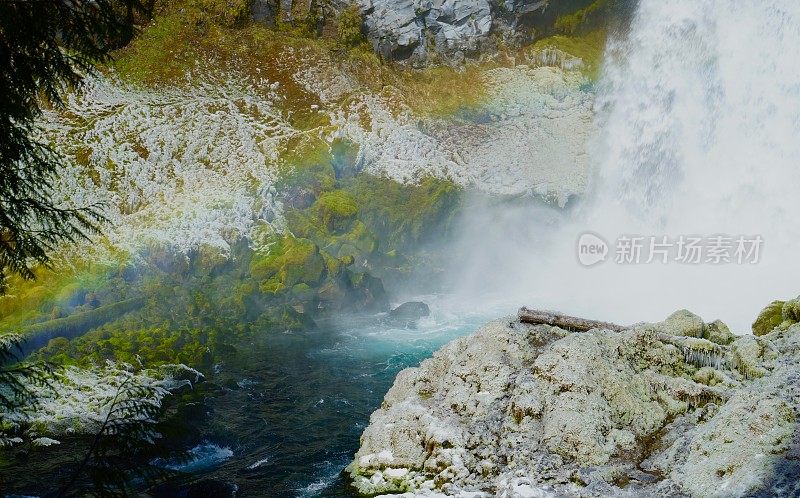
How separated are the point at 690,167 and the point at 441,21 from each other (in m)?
19.6

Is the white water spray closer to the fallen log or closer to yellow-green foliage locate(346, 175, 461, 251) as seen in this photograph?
yellow-green foliage locate(346, 175, 461, 251)

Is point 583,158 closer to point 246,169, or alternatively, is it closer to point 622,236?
point 622,236

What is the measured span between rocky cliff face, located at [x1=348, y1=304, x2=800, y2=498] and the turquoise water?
2.11 metres

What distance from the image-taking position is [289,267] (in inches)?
1148

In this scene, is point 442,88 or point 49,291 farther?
point 442,88

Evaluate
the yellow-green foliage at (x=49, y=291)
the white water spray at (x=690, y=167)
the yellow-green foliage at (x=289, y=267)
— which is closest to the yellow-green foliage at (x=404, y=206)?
the white water spray at (x=690, y=167)

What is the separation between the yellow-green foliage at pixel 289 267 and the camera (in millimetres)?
28984

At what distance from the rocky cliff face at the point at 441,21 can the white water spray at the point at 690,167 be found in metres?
6.50

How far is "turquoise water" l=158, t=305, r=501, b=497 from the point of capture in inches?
488

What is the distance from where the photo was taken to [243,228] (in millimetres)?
31344

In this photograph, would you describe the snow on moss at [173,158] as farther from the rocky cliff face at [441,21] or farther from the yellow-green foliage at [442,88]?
the rocky cliff face at [441,21]

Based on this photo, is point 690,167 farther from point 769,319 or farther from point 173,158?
point 173,158

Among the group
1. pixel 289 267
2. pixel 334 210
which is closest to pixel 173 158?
pixel 334 210

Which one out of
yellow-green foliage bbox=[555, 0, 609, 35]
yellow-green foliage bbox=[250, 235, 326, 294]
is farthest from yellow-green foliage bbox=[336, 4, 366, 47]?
yellow-green foliage bbox=[250, 235, 326, 294]
